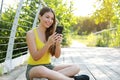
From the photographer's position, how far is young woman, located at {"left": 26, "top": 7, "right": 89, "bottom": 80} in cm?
277

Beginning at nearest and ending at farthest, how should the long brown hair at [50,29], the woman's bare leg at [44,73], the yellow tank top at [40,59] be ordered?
the woman's bare leg at [44,73] < the yellow tank top at [40,59] < the long brown hair at [50,29]

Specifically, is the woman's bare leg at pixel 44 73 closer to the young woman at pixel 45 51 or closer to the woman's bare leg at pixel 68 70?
the young woman at pixel 45 51

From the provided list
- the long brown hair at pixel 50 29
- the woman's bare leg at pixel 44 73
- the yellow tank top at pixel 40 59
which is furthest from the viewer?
the long brown hair at pixel 50 29

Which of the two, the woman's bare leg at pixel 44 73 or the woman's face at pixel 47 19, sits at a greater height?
the woman's face at pixel 47 19

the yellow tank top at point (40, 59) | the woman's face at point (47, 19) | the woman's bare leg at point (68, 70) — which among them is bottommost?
the woman's bare leg at point (68, 70)

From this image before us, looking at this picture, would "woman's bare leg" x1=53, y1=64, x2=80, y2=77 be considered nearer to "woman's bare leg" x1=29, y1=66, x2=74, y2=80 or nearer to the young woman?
the young woman

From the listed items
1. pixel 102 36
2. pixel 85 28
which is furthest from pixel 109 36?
pixel 85 28

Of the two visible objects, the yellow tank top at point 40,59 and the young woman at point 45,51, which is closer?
the young woman at point 45,51

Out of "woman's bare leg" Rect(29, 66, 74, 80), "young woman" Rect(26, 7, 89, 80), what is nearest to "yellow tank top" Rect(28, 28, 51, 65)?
"young woman" Rect(26, 7, 89, 80)

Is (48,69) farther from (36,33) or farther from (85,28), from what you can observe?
(85,28)

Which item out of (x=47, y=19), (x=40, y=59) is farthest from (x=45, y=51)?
(x=47, y=19)

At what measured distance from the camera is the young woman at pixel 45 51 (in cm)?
277

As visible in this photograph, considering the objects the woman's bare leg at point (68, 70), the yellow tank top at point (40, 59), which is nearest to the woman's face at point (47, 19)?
the yellow tank top at point (40, 59)

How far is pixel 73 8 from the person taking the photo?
13.7 metres
